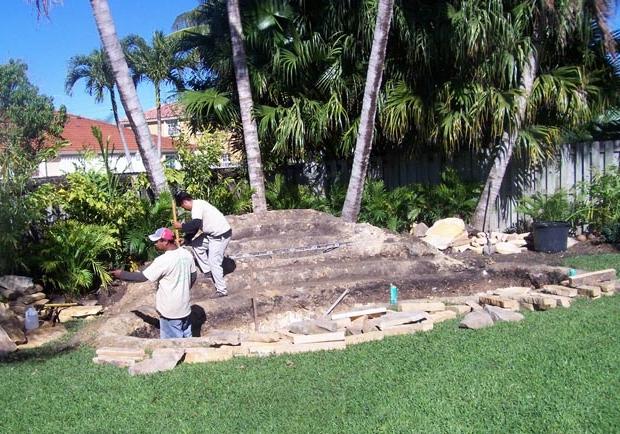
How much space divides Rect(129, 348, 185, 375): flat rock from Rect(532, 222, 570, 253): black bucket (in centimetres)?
743

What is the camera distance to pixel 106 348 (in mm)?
6762

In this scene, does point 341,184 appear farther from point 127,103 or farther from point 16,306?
point 16,306

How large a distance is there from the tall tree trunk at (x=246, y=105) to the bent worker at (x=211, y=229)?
3167 millimetres

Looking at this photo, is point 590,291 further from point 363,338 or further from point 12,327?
point 12,327

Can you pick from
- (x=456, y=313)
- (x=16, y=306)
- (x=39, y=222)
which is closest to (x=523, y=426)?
(x=456, y=313)

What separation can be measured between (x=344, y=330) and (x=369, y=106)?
16.8ft

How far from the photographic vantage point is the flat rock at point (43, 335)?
786 centimetres

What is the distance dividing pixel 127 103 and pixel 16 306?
11.9 feet

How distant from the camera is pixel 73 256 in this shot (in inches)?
375

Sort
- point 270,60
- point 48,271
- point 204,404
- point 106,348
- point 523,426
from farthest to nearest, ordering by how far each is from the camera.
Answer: point 270,60, point 48,271, point 106,348, point 204,404, point 523,426

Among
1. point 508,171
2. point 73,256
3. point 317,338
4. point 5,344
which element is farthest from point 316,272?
point 508,171

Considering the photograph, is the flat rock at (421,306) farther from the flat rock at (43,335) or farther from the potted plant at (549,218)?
the flat rock at (43,335)

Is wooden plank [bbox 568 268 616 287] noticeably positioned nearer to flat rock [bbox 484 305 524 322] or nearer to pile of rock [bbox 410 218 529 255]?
flat rock [bbox 484 305 524 322]

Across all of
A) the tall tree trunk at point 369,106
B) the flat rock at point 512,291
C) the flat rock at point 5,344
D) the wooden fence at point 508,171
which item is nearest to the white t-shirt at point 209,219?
the flat rock at point 5,344
